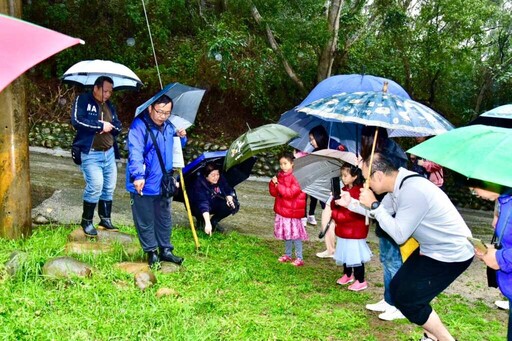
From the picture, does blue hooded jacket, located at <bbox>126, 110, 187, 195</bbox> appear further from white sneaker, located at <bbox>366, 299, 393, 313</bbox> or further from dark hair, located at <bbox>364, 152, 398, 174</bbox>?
white sneaker, located at <bbox>366, 299, 393, 313</bbox>

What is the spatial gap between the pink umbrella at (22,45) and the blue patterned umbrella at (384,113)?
2.59 meters

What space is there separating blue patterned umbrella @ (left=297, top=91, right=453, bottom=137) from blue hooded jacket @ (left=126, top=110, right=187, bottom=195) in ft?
5.02

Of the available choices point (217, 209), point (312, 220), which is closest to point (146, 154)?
point (217, 209)

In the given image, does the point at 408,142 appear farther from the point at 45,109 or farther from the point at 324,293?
the point at 45,109

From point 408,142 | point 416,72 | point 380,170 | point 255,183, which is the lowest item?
point 255,183

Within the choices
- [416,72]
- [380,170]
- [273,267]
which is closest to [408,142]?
[416,72]

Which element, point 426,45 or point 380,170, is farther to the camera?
point 426,45

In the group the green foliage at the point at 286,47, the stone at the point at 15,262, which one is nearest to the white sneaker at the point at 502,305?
the stone at the point at 15,262

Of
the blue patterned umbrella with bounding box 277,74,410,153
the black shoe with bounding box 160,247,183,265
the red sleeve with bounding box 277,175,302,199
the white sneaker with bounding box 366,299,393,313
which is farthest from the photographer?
the blue patterned umbrella with bounding box 277,74,410,153

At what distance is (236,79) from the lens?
534 inches

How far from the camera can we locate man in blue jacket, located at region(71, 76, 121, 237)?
517cm

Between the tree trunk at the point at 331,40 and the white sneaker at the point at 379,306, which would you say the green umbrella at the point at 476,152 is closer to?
the white sneaker at the point at 379,306

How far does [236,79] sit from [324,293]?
9.57 metres

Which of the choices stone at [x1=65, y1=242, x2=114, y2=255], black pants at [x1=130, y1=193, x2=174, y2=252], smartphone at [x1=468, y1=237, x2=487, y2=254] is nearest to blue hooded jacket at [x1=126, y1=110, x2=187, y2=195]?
black pants at [x1=130, y1=193, x2=174, y2=252]
